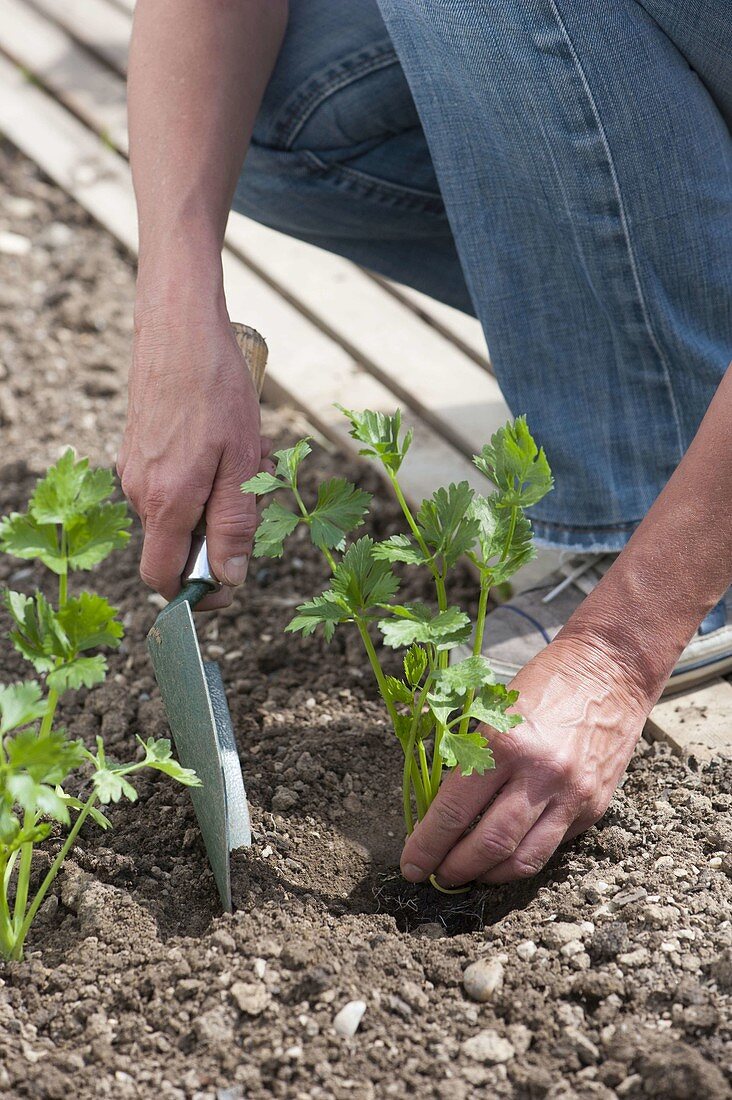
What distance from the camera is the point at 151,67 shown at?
68.0 inches

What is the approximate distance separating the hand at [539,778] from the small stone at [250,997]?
0.25 m

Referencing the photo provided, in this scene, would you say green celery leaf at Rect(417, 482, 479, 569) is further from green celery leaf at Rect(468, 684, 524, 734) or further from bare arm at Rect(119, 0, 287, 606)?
bare arm at Rect(119, 0, 287, 606)

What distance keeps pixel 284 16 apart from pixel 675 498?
1191mm

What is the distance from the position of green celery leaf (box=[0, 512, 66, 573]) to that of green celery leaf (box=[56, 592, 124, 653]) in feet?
0.24

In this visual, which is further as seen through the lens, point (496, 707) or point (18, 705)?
point (496, 707)

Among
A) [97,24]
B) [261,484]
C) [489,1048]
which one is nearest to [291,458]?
[261,484]

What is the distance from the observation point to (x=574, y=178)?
5.55ft

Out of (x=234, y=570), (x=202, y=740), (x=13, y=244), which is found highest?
(x=234, y=570)

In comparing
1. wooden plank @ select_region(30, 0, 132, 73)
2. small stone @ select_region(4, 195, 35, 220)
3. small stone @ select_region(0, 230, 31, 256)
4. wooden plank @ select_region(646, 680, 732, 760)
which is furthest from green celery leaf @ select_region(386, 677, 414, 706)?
wooden plank @ select_region(30, 0, 132, 73)

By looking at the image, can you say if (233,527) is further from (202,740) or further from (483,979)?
(483,979)

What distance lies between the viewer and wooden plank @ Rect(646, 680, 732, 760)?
1.72m

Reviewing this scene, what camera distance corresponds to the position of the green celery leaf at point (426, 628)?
127 cm

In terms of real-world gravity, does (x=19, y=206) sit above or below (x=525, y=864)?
below

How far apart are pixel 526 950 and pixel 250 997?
1.06 feet
